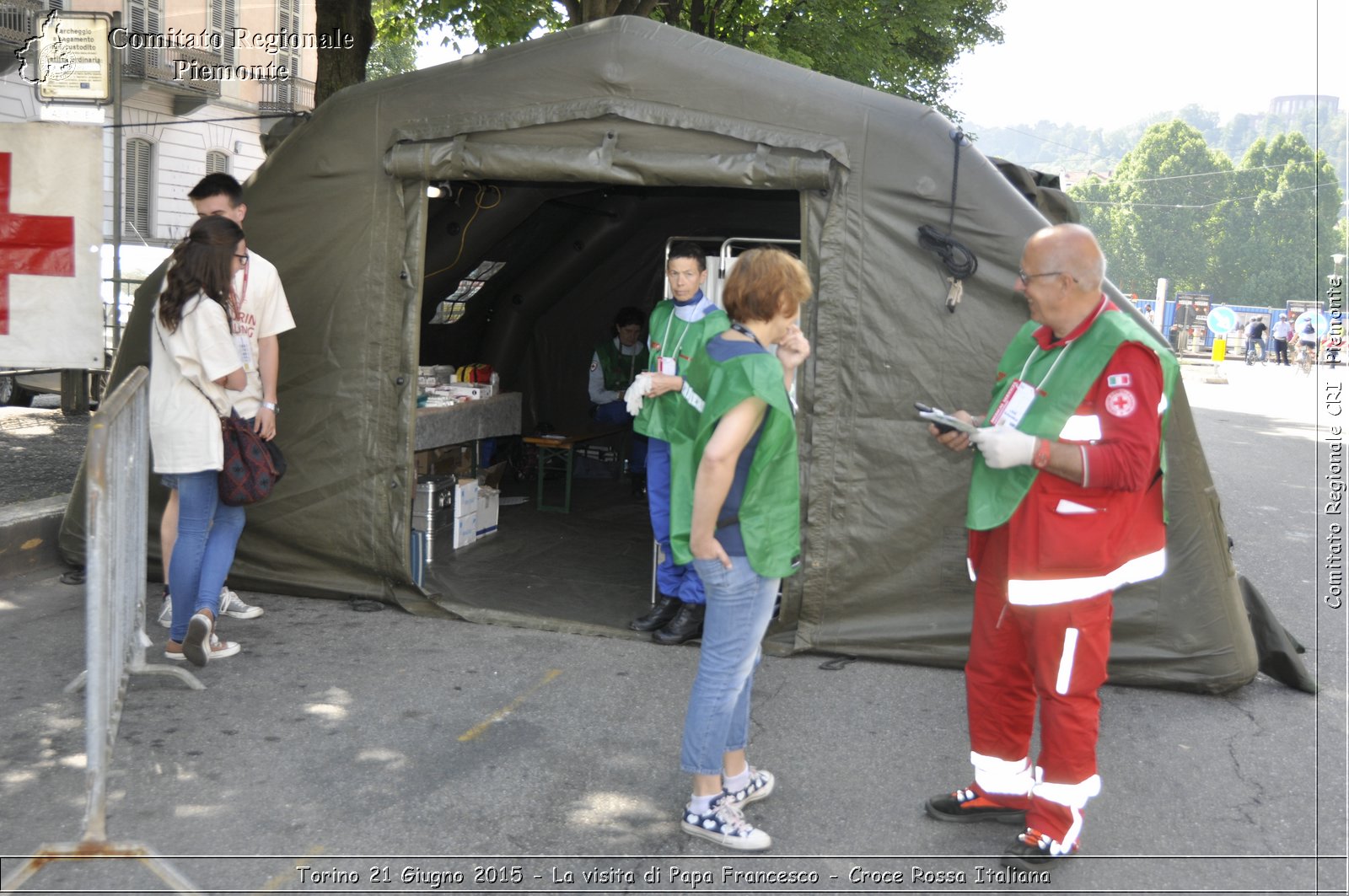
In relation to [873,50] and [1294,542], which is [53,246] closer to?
[1294,542]

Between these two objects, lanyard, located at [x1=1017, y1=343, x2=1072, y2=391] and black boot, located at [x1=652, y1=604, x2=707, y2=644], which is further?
black boot, located at [x1=652, y1=604, x2=707, y2=644]

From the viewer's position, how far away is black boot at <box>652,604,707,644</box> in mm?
5695

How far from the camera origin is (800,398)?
5.52m

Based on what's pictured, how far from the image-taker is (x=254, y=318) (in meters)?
5.19

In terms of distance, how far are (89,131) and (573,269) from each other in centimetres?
539

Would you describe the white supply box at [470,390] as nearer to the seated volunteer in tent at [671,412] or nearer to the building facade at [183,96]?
the seated volunteer in tent at [671,412]

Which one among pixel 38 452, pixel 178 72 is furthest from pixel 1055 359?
pixel 178 72

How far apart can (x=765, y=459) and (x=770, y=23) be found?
1487 centimetres

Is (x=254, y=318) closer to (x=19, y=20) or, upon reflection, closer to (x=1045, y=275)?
(x=1045, y=275)

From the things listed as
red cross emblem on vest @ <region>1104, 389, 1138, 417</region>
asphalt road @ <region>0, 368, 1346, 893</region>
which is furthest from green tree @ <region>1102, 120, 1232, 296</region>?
red cross emblem on vest @ <region>1104, 389, 1138, 417</region>

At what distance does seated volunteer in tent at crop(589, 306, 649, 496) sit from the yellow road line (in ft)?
14.3

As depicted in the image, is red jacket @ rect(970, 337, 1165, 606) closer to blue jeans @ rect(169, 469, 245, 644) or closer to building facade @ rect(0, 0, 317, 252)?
blue jeans @ rect(169, 469, 245, 644)

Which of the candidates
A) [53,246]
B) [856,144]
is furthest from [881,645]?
[53,246]

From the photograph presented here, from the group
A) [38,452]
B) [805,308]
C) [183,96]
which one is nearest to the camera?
[805,308]
